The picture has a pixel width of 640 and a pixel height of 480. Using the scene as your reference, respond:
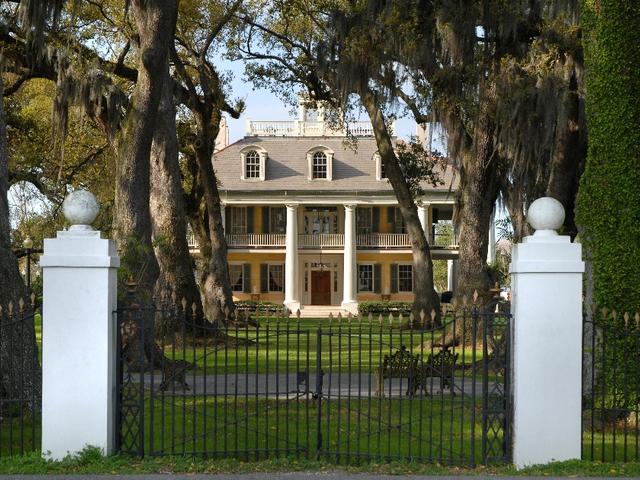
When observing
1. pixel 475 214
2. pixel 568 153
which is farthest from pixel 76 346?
pixel 475 214

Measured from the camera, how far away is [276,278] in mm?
52062

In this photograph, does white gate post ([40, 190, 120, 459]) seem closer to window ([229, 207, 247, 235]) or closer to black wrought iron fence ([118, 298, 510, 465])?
black wrought iron fence ([118, 298, 510, 465])

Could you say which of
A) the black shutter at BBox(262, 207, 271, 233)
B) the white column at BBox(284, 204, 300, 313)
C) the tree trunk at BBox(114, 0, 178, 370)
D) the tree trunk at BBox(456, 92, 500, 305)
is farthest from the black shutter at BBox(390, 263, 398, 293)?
the tree trunk at BBox(114, 0, 178, 370)

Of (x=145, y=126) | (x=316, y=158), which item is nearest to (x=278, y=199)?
(x=316, y=158)

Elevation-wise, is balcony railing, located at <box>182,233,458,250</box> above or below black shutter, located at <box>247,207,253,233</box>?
below

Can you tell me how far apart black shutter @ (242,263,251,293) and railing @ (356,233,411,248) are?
17.9 feet

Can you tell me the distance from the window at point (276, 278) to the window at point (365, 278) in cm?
380

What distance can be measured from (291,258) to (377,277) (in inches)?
177

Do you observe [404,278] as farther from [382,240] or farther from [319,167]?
[319,167]

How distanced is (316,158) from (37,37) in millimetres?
35264

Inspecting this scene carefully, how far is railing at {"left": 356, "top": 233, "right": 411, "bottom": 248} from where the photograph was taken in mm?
50875

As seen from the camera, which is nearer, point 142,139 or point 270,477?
point 270,477

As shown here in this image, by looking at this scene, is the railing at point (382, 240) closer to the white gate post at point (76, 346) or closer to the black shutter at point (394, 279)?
the black shutter at point (394, 279)

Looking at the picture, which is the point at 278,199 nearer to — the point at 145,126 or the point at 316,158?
the point at 316,158
